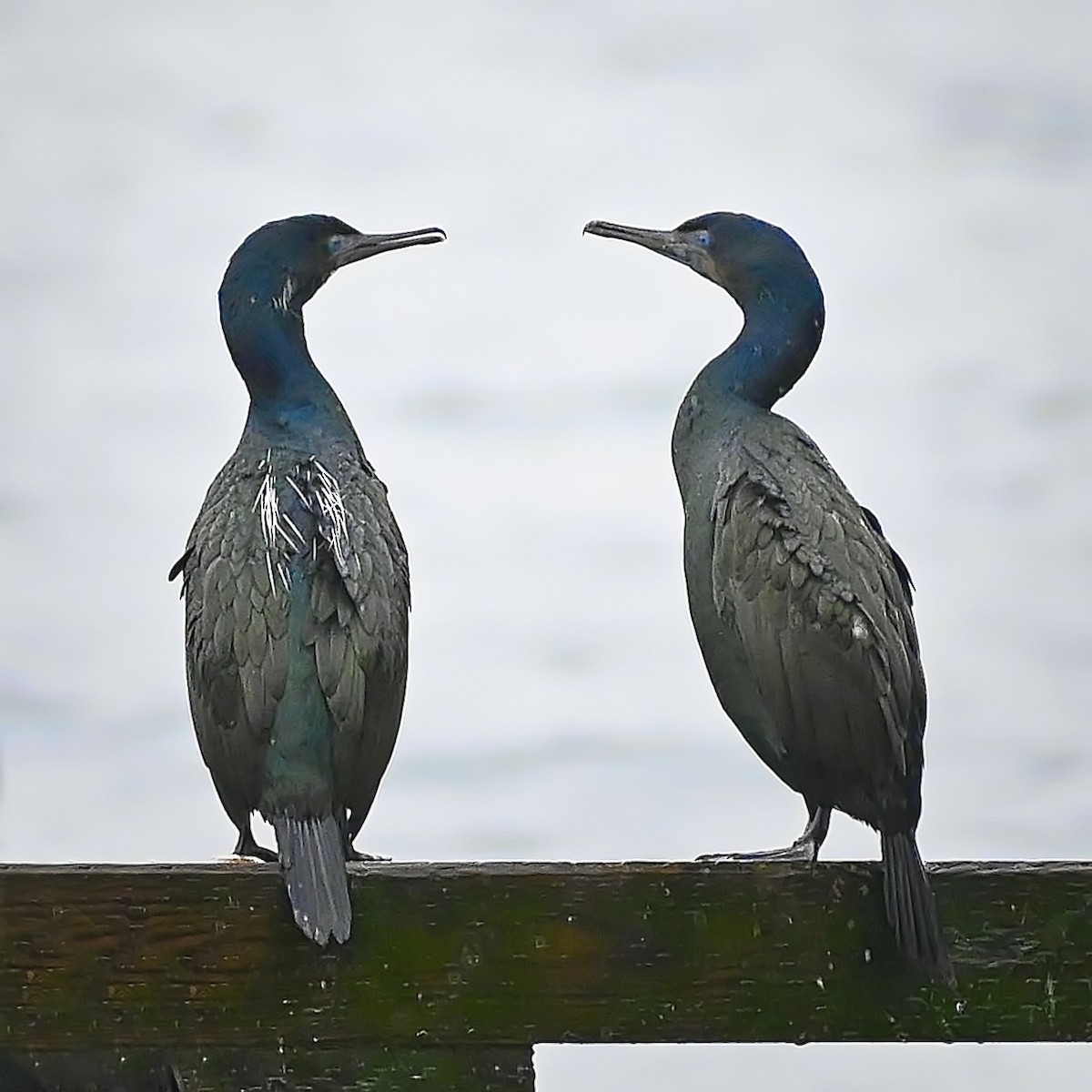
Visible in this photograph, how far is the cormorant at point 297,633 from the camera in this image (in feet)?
10.2

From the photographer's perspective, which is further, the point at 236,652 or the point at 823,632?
the point at 823,632

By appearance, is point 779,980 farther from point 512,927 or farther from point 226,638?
point 226,638

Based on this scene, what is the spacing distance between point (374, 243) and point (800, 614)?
145 centimetres

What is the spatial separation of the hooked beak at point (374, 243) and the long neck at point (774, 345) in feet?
2.54

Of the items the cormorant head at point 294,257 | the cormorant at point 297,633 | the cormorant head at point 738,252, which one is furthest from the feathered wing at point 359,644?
the cormorant head at point 738,252

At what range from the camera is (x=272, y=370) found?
12.8ft

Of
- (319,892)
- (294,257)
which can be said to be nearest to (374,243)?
(294,257)

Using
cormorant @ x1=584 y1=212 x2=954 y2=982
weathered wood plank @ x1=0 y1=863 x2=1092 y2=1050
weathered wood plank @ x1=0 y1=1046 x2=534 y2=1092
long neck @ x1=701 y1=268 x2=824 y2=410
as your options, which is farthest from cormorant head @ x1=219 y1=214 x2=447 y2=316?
weathered wood plank @ x1=0 y1=1046 x2=534 y2=1092

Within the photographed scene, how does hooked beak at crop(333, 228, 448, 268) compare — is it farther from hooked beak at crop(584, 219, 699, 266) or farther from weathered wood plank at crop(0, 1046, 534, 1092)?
weathered wood plank at crop(0, 1046, 534, 1092)

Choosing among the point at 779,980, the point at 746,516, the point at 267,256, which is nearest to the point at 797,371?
the point at 746,516

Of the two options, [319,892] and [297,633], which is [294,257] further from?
[319,892]

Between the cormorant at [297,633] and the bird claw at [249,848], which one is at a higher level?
the cormorant at [297,633]

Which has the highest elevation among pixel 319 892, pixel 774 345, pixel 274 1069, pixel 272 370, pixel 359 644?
pixel 774 345

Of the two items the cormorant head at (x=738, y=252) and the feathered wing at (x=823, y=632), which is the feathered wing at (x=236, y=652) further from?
the cormorant head at (x=738, y=252)
